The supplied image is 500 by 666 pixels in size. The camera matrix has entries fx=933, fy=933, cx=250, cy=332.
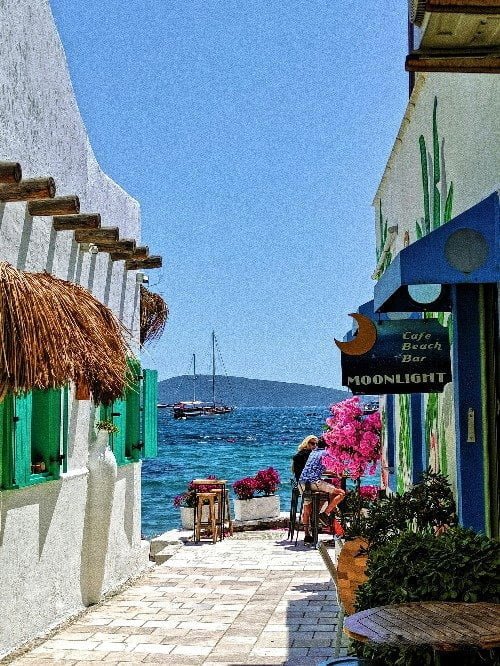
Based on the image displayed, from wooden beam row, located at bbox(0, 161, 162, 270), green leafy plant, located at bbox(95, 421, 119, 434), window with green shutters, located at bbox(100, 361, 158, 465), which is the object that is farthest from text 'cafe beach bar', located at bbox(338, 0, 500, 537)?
window with green shutters, located at bbox(100, 361, 158, 465)

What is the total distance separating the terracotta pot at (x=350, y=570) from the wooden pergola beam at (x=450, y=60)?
4324 mm

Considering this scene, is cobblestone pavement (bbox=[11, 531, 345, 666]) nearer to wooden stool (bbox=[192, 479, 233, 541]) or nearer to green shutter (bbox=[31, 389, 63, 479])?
green shutter (bbox=[31, 389, 63, 479])

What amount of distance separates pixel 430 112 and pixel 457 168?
1347 mm

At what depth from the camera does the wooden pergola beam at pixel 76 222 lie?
8773 millimetres

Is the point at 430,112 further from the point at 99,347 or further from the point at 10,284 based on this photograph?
the point at 10,284

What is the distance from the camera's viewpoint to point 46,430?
8.69 m

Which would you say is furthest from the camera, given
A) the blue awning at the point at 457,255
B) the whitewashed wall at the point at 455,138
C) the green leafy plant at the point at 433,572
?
the whitewashed wall at the point at 455,138

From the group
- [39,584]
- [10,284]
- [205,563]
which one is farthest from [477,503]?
[205,563]

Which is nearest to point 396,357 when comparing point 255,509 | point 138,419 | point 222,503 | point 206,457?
point 138,419

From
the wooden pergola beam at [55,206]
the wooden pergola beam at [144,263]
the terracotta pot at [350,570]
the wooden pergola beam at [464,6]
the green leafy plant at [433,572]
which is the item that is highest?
the wooden pergola beam at [144,263]

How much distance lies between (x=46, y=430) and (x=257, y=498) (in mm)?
8550

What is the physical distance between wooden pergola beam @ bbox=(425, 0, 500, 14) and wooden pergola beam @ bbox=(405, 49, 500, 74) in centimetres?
38

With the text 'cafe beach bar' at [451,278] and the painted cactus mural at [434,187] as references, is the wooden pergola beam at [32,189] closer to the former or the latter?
the text 'cafe beach bar' at [451,278]

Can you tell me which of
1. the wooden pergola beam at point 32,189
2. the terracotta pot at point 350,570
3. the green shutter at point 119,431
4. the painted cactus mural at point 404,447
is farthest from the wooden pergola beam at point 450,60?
the green shutter at point 119,431
